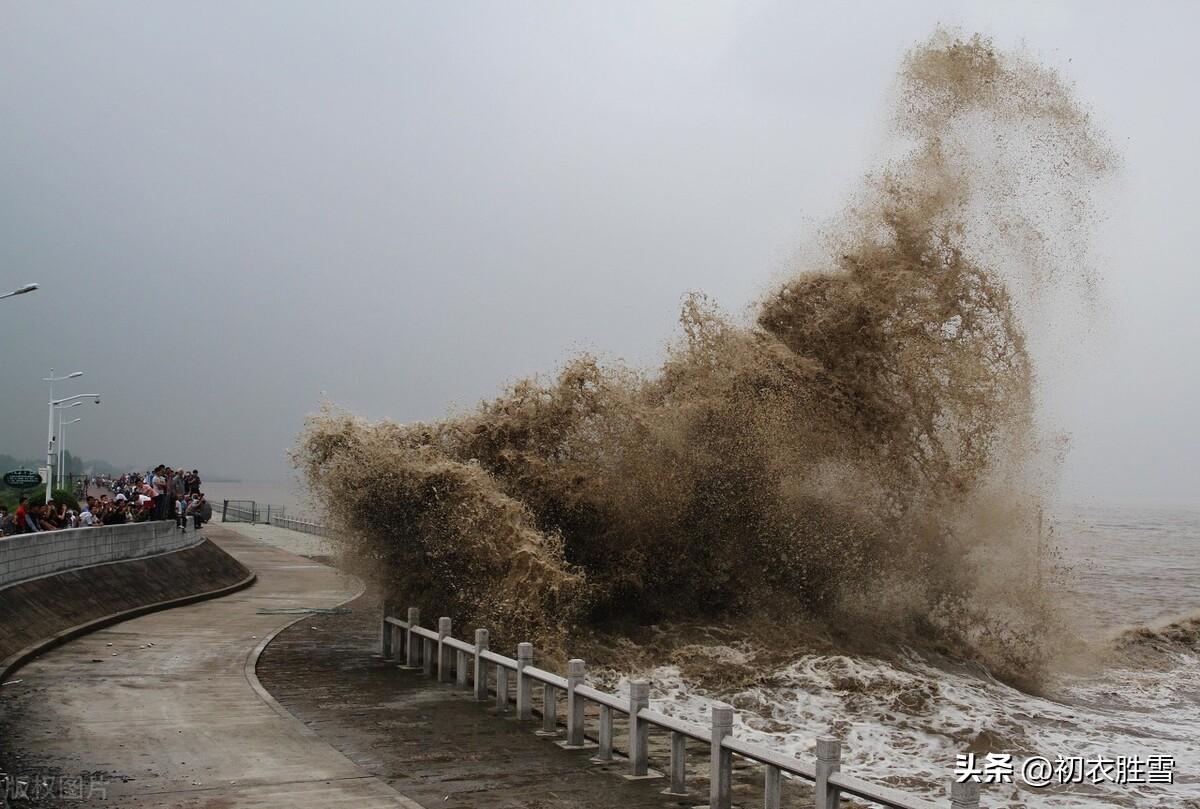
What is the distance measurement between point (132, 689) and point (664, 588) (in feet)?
34.5

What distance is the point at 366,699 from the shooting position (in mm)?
14039

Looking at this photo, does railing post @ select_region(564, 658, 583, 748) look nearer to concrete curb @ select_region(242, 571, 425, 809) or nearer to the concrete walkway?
concrete curb @ select_region(242, 571, 425, 809)

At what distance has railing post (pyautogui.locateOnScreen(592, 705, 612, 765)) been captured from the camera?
11180 mm

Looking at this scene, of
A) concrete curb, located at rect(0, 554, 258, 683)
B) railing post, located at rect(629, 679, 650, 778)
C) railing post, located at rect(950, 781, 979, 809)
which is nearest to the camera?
railing post, located at rect(950, 781, 979, 809)

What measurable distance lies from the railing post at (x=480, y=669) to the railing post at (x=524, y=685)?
1.15 meters

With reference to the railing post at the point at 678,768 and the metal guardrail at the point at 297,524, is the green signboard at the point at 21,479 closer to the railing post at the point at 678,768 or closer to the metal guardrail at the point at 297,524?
the metal guardrail at the point at 297,524

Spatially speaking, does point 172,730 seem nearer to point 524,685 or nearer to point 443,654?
point 524,685

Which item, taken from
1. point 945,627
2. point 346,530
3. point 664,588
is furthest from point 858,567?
point 346,530

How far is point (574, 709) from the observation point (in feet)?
38.8

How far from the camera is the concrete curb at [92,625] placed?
15008mm

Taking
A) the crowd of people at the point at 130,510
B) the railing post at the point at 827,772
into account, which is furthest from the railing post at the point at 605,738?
the crowd of people at the point at 130,510

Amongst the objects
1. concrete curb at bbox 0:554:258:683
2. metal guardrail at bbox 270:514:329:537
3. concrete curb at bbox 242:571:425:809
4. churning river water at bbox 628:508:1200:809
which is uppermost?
metal guardrail at bbox 270:514:329:537

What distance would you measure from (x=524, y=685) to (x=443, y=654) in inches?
107

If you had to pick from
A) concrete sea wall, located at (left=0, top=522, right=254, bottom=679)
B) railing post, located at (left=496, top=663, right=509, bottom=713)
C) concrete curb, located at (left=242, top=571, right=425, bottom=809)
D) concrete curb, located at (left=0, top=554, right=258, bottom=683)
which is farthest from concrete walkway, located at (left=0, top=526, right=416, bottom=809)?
railing post, located at (left=496, top=663, right=509, bottom=713)
